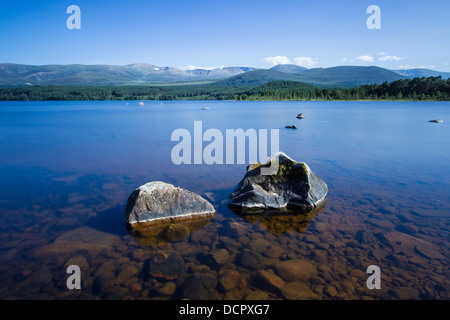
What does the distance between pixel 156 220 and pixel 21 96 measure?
17979 cm

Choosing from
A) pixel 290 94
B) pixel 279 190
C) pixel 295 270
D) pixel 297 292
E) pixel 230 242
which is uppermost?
pixel 290 94

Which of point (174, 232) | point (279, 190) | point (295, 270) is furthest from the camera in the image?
point (279, 190)

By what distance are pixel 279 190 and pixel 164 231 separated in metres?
4.27

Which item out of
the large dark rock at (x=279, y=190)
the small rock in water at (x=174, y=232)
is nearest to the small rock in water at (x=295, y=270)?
the small rock in water at (x=174, y=232)

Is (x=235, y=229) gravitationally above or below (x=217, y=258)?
above

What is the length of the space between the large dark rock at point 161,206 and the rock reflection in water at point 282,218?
1.32m

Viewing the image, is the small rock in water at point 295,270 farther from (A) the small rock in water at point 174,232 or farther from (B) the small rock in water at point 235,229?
(A) the small rock in water at point 174,232

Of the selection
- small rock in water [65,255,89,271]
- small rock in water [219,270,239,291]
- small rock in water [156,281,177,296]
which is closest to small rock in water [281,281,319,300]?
small rock in water [219,270,239,291]

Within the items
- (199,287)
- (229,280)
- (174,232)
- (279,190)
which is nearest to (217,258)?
(229,280)

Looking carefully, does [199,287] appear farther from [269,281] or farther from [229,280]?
[269,281]

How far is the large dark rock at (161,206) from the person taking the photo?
24.6 feet

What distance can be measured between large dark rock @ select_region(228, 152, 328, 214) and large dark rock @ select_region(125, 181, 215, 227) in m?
1.34

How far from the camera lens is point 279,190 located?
902 centimetres
